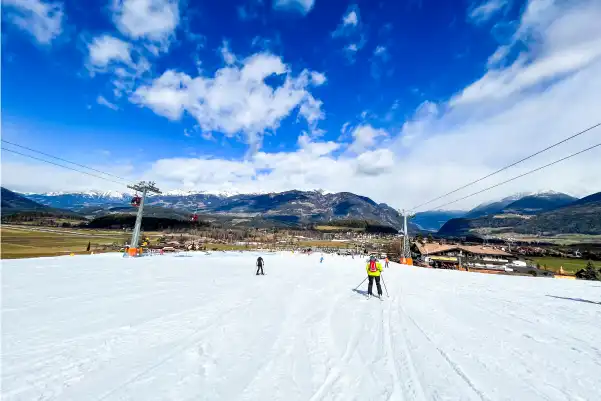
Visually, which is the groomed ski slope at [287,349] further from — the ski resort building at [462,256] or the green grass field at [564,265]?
the green grass field at [564,265]

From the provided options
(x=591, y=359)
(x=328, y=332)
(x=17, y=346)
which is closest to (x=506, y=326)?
(x=591, y=359)

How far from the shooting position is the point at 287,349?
7402 mm

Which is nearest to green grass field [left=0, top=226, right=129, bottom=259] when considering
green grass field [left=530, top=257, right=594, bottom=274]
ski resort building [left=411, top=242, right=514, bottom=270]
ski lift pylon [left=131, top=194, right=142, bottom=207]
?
ski lift pylon [left=131, top=194, right=142, bottom=207]

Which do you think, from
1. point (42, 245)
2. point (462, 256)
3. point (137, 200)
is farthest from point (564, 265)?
point (42, 245)

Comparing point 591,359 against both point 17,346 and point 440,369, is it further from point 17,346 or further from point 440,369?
point 17,346

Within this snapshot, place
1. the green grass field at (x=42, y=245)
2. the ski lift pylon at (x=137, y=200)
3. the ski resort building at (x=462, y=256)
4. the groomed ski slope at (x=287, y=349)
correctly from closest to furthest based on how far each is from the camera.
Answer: the groomed ski slope at (x=287, y=349), the ski lift pylon at (x=137, y=200), the ski resort building at (x=462, y=256), the green grass field at (x=42, y=245)

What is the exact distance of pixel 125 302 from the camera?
1218 cm

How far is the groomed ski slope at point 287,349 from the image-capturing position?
5.38 m

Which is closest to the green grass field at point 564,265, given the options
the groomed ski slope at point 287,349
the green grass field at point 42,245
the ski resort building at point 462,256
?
the ski resort building at point 462,256

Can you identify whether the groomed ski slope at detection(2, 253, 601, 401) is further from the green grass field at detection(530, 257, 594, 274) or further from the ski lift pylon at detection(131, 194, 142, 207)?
the green grass field at detection(530, 257, 594, 274)

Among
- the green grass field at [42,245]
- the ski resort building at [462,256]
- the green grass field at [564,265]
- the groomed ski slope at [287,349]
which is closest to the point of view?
the groomed ski slope at [287,349]

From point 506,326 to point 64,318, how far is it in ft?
48.5

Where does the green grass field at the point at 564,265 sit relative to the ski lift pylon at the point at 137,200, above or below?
below

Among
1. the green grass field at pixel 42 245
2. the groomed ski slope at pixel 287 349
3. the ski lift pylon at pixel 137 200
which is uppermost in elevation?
the ski lift pylon at pixel 137 200
